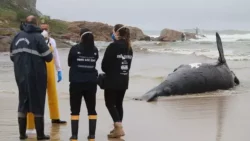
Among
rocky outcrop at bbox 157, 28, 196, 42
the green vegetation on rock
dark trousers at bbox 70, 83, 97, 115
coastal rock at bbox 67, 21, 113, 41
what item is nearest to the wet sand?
dark trousers at bbox 70, 83, 97, 115

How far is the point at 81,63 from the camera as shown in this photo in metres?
7.03

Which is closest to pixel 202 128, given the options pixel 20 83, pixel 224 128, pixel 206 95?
pixel 224 128

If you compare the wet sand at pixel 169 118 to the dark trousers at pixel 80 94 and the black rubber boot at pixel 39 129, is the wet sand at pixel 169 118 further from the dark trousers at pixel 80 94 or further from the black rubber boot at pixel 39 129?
the dark trousers at pixel 80 94

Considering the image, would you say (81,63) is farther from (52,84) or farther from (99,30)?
(99,30)

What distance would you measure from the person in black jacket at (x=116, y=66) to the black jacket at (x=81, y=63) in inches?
21.5

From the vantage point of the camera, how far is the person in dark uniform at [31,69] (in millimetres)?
7148

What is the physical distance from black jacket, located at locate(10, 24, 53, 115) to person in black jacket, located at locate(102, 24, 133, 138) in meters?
1.00

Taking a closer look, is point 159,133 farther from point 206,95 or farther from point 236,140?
point 206,95

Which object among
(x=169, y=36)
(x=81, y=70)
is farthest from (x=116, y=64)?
(x=169, y=36)

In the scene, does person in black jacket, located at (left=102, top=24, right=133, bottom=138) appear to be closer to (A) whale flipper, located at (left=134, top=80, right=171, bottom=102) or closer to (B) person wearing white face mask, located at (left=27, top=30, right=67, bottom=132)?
(B) person wearing white face mask, located at (left=27, top=30, right=67, bottom=132)

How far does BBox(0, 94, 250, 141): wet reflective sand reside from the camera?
752cm

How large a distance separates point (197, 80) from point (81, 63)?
7579 mm

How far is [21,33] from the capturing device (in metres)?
7.30

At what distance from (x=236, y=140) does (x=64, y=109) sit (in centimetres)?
466
